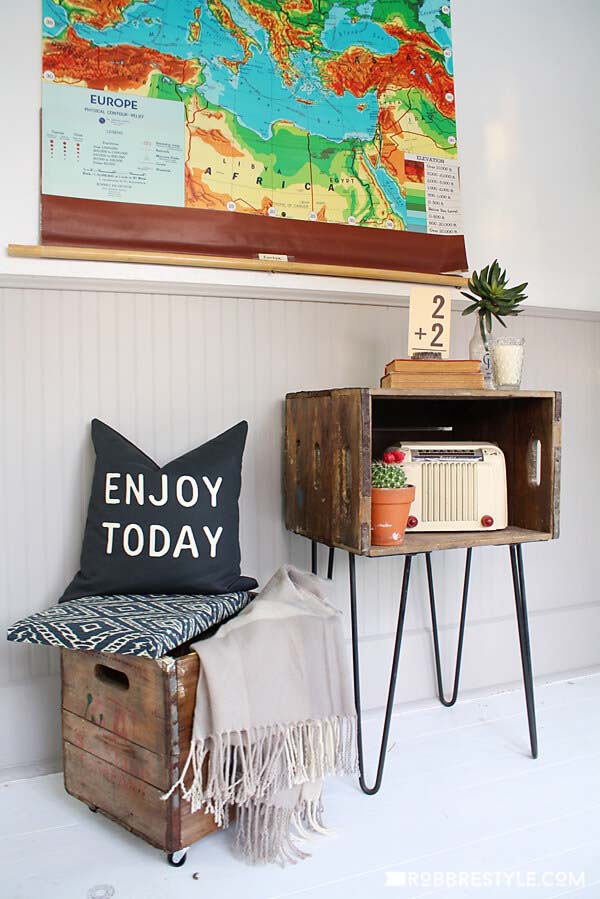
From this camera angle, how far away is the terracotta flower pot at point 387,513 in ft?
5.76

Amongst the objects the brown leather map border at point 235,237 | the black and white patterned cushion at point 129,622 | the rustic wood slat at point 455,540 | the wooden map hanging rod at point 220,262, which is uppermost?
the brown leather map border at point 235,237

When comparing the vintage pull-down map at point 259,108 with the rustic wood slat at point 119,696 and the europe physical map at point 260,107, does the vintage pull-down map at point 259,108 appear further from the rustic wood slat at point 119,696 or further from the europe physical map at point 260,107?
the rustic wood slat at point 119,696

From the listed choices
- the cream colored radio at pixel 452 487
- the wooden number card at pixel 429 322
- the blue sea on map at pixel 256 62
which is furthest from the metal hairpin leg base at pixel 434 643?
the blue sea on map at pixel 256 62

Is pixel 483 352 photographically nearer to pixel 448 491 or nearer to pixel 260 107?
pixel 448 491

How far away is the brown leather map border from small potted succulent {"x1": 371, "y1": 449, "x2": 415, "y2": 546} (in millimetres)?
751

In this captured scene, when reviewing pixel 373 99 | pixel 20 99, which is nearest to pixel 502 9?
pixel 373 99

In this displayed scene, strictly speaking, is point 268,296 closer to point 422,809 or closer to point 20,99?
point 20,99

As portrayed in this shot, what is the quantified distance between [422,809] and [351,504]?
70 centimetres

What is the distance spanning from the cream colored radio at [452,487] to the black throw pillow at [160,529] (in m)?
0.46

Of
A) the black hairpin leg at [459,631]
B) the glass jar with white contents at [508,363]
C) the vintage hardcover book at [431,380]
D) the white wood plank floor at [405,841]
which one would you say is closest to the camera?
the white wood plank floor at [405,841]

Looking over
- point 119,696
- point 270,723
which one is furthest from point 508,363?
point 119,696

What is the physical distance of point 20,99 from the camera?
1907mm

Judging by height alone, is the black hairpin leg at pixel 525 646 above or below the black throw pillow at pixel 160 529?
below

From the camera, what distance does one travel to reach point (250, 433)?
84.4 inches
